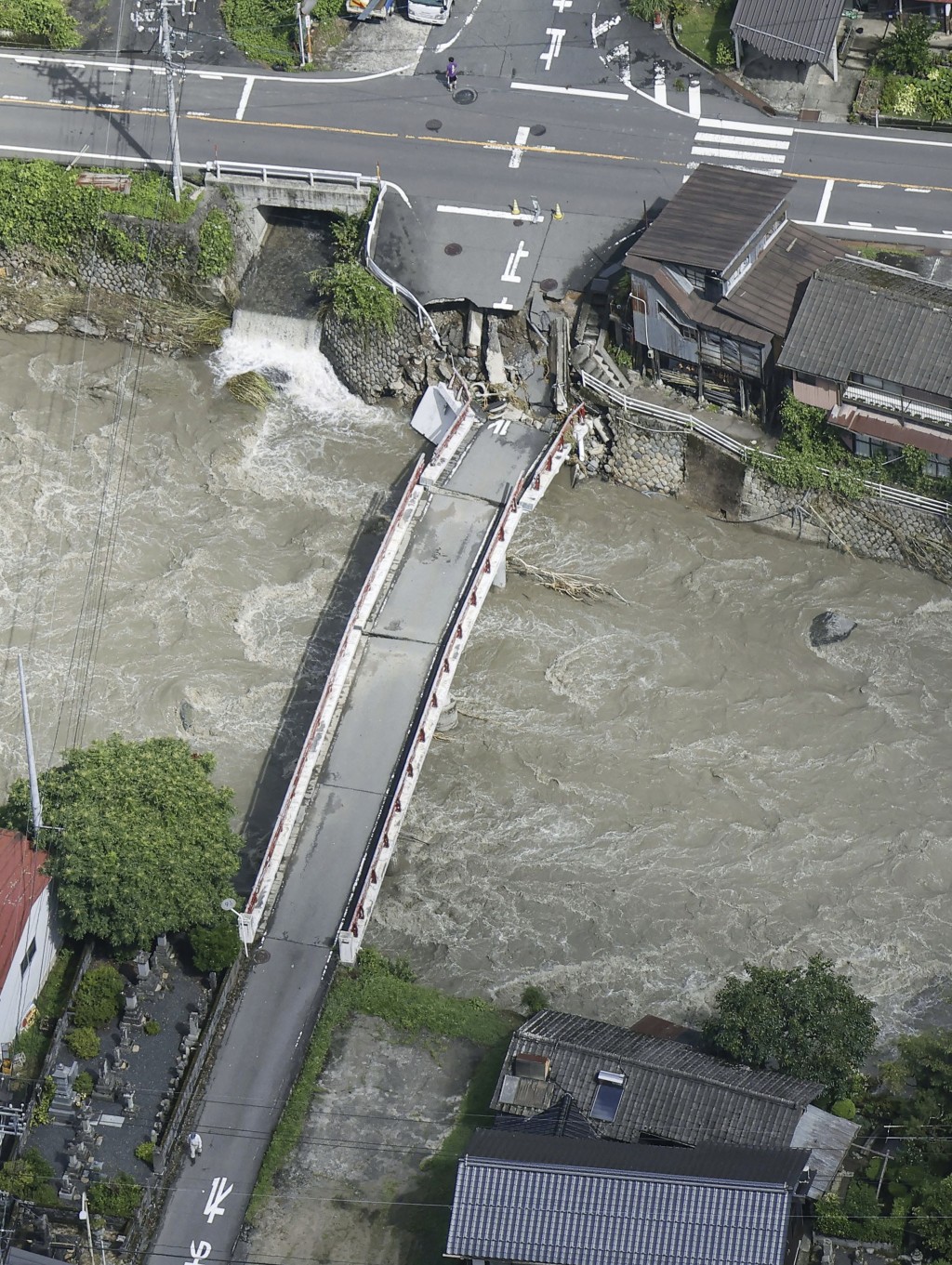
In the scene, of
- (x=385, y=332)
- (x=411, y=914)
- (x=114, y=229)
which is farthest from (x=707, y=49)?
(x=411, y=914)

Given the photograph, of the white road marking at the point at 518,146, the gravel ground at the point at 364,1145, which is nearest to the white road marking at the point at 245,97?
the white road marking at the point at 518,146

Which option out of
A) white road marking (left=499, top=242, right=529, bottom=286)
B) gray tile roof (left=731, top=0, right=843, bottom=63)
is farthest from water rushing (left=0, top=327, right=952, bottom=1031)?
gray tile roof (left=731, top=0, right=843, bottom=63)

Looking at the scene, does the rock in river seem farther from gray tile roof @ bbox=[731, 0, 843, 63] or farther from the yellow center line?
gray tile roof @ bbox=[731, 0, 843, 63]

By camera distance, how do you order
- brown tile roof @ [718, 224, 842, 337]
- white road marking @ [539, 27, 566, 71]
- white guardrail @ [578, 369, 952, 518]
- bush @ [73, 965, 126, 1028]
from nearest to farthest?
bush @ [73, 965, 126, 1028] → white guardrail @ [578, 369, 952, 518] → brown tile roof @ [718, 224, 842, 337] → white road marking @ [539, 27, 566, 71]

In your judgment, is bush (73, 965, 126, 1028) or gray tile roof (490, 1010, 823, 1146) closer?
gray tile roof (490, 1010, 823, 1146)

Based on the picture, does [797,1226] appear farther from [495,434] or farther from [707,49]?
[707,49]

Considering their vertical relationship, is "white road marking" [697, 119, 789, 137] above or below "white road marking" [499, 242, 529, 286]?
above
